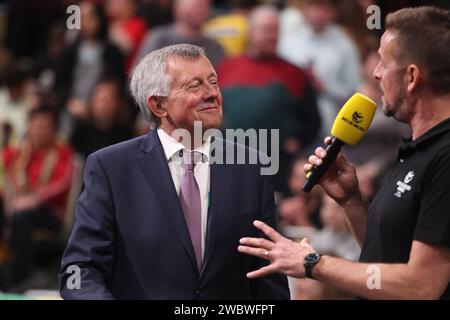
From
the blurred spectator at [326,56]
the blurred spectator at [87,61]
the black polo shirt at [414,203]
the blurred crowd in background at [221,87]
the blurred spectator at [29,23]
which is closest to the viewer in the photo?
the black polo shirt at [414,203]

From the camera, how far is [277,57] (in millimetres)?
6871

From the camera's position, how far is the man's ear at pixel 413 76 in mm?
3281

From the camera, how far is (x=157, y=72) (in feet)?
11.4

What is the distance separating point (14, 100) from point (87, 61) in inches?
35.4

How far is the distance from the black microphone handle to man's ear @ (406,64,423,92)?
1.09 ft

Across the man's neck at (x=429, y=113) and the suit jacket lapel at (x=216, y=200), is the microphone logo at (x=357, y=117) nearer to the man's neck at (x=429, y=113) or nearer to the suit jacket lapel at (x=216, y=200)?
the man's neck at (x=429, y=113)

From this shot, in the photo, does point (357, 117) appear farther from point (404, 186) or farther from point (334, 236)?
point (334, 236)

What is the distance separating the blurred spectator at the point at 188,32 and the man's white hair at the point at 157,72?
349cm

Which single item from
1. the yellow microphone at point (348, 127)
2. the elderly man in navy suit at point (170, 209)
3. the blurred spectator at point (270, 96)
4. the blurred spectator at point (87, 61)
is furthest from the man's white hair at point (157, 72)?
the blurred spectator at point (87, 61)

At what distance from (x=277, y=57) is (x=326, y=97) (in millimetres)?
460

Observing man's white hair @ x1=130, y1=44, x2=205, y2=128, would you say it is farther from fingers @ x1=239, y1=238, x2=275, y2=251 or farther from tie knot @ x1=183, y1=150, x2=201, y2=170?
fingers @ x1=239, y1=238, x2=275, y2=251

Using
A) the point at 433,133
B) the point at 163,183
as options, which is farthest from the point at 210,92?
the point at 433,133
